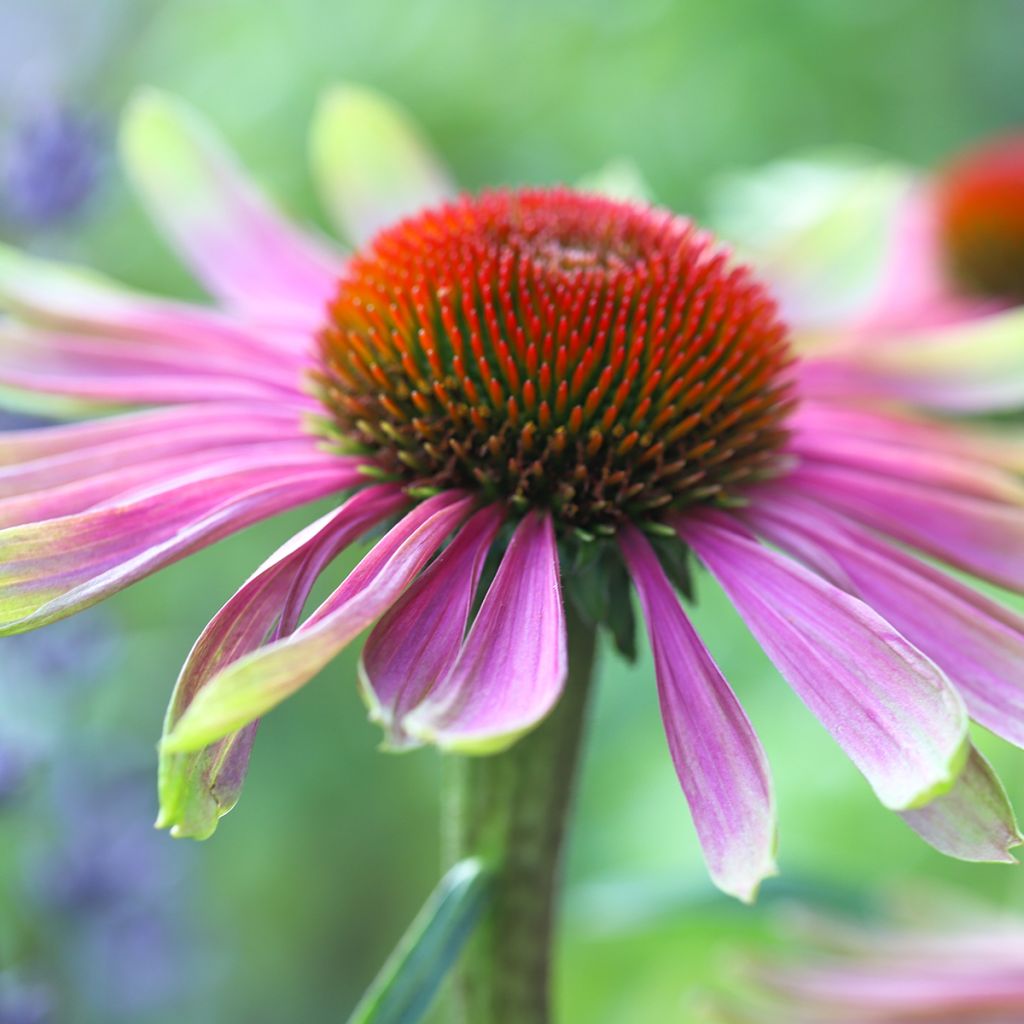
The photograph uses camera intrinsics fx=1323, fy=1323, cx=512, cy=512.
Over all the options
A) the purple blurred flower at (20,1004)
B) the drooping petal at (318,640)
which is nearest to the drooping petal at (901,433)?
the drooping petal at (318,640)

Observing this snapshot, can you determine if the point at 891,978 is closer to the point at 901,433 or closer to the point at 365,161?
the point at 901,433

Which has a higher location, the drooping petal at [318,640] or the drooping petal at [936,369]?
the drooping petal at [936,369]

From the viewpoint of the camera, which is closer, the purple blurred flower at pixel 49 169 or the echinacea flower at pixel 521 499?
the echinacea flower at pixel 521 499

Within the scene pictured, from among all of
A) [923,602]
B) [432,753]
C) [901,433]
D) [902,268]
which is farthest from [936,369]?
[432,753]

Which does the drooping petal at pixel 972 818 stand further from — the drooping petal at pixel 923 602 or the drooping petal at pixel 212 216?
the drooping petal at pixel 212 216

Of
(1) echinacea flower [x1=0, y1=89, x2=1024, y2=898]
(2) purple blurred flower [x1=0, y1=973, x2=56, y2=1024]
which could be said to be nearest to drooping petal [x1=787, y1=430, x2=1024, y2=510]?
(1) echinacea flower [x1=0, y1=89, x2=1024, y2=898]

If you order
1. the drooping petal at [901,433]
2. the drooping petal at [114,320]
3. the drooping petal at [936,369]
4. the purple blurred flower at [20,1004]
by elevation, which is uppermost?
the drooping petal at [114,320]

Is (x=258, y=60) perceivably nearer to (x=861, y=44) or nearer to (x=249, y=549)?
(x=249, y=549)
